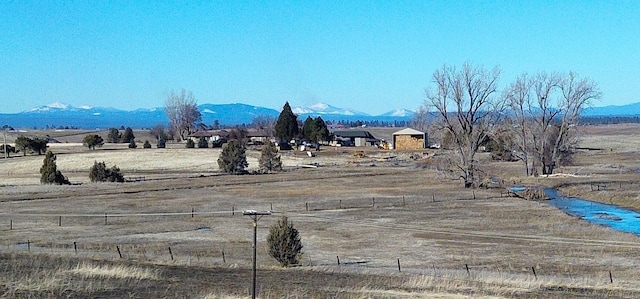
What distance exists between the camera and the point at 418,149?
456 feet

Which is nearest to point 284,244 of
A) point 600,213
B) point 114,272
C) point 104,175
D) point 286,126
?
point 114,272

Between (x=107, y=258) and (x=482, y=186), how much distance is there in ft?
161

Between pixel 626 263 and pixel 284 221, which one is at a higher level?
pixel 284 221

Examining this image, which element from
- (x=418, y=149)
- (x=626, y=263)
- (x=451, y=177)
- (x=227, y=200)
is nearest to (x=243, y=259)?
(x=626, y=263)

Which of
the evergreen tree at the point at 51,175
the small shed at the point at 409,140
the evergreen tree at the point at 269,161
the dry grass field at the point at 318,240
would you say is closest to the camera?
the dry grass field at the point at 318,240

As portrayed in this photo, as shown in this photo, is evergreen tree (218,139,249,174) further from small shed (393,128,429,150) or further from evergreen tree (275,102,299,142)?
small shed (393,128,429,150)

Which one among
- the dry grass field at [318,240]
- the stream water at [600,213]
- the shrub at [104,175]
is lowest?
the stream water at [600,213]

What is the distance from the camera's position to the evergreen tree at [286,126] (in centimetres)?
14012

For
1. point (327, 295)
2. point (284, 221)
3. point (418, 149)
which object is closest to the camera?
point (327, 295)

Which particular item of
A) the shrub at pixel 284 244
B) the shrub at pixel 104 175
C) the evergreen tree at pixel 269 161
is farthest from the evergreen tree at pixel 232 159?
the shrub at pixel 284 244

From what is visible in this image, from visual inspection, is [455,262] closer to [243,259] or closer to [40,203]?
[243,259]

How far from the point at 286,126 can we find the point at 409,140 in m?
23.0

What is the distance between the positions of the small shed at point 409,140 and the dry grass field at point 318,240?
55088mm

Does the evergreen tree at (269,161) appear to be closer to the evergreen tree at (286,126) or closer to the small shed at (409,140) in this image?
the evergreen tree at (286,126)
